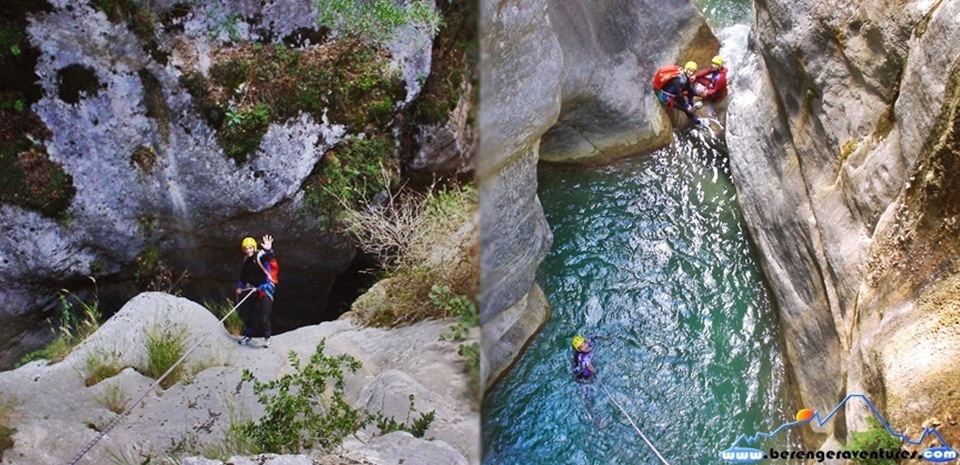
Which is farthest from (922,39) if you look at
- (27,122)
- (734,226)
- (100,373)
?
(27,122)

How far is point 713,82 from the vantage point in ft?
38.9

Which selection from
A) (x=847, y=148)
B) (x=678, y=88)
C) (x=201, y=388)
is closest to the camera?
(x=201, y=388)

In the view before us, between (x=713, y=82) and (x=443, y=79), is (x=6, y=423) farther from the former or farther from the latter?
(x=713, y=82)

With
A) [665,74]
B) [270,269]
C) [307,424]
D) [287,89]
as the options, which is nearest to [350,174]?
[287,89]

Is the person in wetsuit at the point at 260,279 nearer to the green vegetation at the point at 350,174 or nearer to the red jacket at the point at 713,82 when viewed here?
the green vegetation at the point at 350,174

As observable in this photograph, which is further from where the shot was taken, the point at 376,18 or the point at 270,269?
the point at 376,18

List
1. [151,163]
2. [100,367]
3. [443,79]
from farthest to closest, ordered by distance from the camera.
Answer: [443,79] < [151,163] < [100,367]

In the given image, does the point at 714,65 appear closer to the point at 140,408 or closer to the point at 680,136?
the point at 680,136

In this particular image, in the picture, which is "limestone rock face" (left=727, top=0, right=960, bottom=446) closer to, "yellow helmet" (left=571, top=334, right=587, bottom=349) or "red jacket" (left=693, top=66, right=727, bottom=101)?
"red jacket" (left=693, top=66, right=727, bottom=101)

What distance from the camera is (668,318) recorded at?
924 cm

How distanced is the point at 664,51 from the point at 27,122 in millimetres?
9046

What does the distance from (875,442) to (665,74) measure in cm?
802

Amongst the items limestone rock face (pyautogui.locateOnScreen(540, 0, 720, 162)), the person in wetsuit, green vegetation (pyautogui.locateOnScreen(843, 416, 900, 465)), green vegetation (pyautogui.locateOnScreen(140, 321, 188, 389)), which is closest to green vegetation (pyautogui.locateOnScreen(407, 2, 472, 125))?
the person in wetsuit

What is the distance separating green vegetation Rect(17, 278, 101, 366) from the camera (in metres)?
7.16
